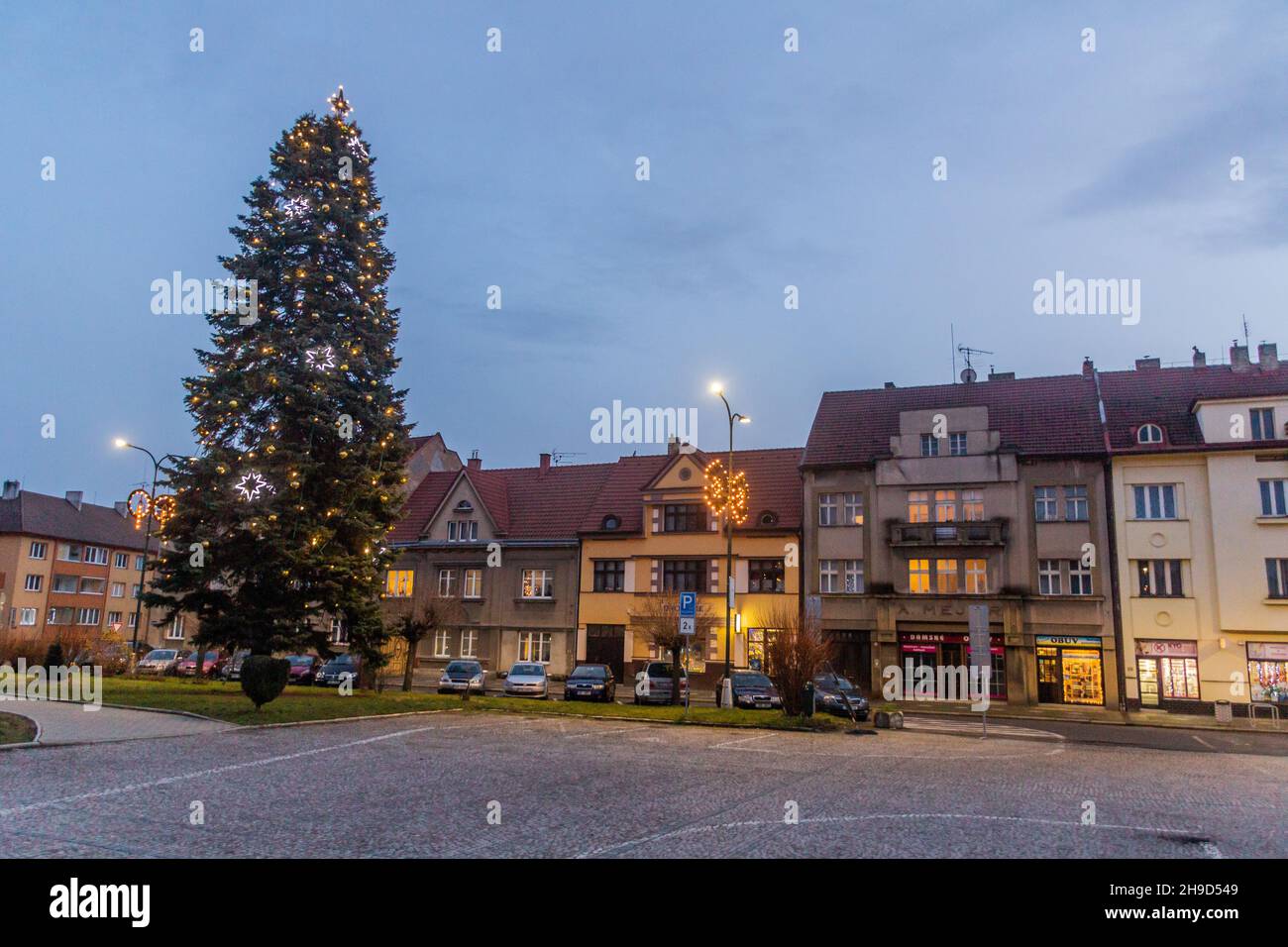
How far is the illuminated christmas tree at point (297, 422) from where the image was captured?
26.1 metres

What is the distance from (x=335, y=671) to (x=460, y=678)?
24.8ft

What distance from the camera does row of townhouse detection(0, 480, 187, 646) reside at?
68188 mm

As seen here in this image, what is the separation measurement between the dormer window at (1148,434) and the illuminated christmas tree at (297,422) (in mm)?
31303

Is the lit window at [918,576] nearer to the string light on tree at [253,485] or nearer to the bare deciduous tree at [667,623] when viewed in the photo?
the bare deciduous tree at [667,623]

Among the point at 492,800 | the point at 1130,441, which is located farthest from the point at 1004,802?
the point at 1130,441

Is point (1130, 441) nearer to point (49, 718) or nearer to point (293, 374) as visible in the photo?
point (293, 374)

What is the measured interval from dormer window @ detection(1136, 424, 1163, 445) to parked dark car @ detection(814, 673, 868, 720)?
1877 cm

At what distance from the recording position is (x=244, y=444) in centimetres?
2755

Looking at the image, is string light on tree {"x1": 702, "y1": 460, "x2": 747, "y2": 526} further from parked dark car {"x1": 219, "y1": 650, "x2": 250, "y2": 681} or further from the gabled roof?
parked dark car {"x1": 219, "y1": 650, "x2": 250, "y2": 681}

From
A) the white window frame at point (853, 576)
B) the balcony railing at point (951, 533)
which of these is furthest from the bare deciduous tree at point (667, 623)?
the balcony railing at point (951, 533)

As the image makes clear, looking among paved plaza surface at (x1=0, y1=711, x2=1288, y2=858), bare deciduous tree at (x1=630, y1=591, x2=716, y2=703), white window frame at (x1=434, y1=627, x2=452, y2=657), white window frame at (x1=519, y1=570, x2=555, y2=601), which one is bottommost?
paved plaza surface at (x1=0, y1=711, x2=1288, y2=858)

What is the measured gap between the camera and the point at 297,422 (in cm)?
2759

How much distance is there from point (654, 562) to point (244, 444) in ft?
75.4

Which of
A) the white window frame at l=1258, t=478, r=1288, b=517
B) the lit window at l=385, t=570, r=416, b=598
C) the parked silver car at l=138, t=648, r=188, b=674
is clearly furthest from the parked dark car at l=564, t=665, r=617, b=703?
the white window frame at l=1258, t=478, r=1288, b=517
